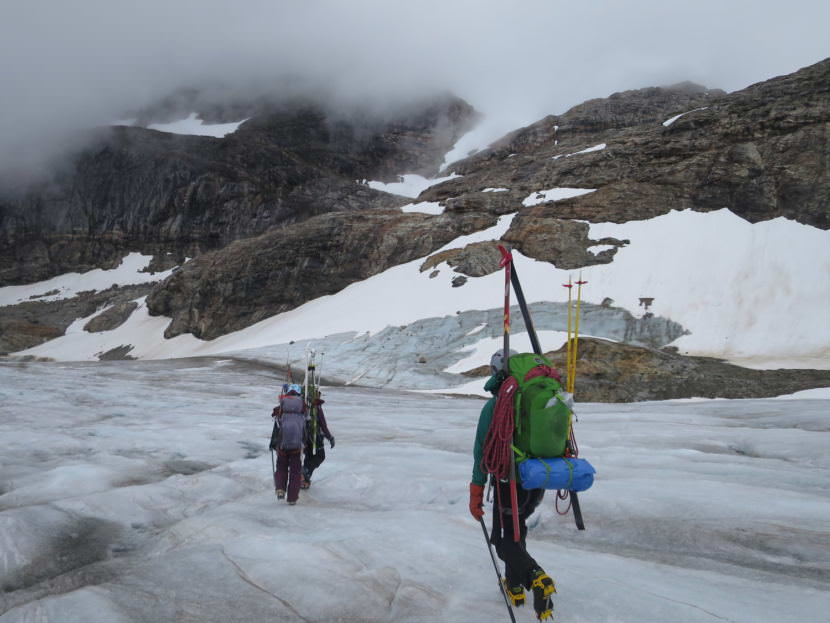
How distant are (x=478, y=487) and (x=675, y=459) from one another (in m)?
6.64

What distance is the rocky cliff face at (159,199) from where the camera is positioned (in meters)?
94.3

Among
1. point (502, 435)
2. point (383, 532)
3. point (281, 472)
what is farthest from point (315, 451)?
point (502, 435)

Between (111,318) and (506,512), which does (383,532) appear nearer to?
(506,512)

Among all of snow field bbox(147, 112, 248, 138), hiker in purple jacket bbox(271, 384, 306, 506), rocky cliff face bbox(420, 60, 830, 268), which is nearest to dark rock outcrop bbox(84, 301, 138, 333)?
rocky cliff face bbox(420, 60, 830, 268)

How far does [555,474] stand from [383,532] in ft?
9.58

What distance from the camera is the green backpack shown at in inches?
153

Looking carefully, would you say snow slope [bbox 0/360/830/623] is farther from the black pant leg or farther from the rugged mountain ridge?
the rugged mountain ridge

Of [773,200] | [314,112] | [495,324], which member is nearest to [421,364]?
[495,324]

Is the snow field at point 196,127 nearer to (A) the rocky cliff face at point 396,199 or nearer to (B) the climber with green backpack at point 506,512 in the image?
(A) the rocky cliff face at point 396,199

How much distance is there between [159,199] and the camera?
9544 cm

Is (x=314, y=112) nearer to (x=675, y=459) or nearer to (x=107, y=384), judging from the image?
(x=107, y=384)

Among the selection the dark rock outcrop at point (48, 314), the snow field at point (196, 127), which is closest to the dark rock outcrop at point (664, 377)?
the dark rock outcrop at point (48, 314)

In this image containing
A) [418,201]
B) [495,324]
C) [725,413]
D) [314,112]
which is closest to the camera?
[725,413]

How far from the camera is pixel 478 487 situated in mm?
4336
